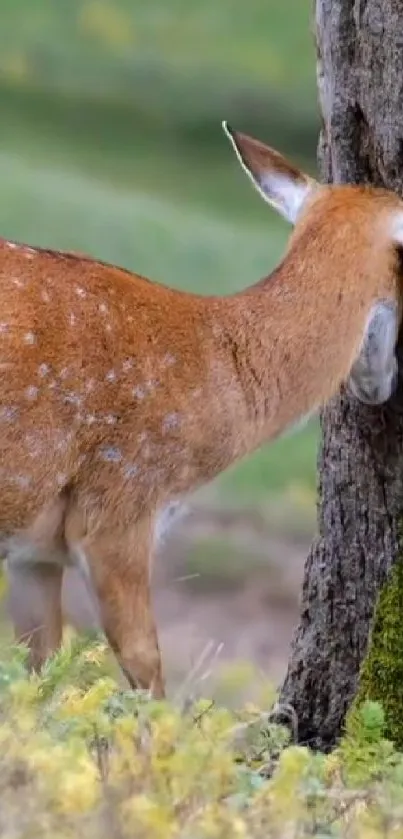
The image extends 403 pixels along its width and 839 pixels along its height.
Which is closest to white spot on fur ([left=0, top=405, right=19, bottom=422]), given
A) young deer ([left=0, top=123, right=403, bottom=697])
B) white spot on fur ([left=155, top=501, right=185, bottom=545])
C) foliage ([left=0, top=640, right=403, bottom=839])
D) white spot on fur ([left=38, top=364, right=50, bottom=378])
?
young deer ([left=0, top=123, right=403, bottom=697])

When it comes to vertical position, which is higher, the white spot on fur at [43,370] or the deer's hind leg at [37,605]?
the white spot on fur at [43,370]

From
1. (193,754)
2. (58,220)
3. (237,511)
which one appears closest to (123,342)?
(193,754)

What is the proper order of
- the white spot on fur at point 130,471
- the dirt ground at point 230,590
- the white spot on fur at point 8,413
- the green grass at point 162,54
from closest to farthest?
the white spot on fur at point 8,413 < the white spot on fur at point 130,471 < the dirt ground at point 230,590 < the green grass at point 162,54

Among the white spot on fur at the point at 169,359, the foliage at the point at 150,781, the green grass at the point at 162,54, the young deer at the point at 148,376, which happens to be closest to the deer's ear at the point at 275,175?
the young deer at the point at 148,376

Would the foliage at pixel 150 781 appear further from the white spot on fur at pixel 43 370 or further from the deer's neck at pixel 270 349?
the deer's neck at pixel 270 349

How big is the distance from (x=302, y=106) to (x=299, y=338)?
816 cm

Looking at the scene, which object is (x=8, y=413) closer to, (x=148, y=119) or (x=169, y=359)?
(x=169, y=359)

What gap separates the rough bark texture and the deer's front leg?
65 cm

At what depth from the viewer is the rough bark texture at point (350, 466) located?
16.9ft

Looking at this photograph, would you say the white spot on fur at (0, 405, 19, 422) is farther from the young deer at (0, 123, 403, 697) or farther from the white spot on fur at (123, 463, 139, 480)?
the white spot on fur at (123, 463, 139, 480)

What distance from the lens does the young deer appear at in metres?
4.94

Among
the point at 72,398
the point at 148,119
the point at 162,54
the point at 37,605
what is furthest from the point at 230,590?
the point at 72,398

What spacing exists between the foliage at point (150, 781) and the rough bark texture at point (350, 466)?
3.95 ft

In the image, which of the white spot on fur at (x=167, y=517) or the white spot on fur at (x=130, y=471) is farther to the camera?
the white spot on fur at (x=167, y=517)
